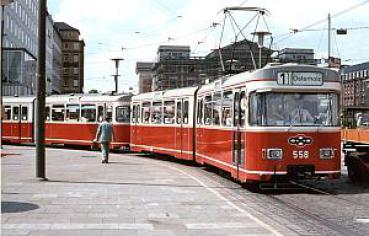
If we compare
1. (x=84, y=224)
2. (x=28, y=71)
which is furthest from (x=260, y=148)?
(x=28, y=71)

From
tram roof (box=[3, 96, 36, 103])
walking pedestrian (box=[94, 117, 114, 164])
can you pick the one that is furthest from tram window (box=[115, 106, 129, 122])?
walking pedestrian (box=[94, 117, 114, 164])

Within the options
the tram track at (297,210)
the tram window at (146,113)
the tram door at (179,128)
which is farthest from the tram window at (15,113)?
the tram track at (297,210)

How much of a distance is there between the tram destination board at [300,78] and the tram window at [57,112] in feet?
68.6

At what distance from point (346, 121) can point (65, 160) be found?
Result: 24817 mm

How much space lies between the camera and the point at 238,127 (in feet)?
51.9

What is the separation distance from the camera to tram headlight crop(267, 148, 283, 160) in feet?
48.3

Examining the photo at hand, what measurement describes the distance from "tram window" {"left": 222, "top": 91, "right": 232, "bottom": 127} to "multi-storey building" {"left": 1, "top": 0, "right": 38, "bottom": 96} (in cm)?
3835

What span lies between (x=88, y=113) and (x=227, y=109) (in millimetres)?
16592

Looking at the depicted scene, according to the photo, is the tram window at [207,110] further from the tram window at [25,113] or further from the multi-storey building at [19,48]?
the multi-storey building at [19,48]

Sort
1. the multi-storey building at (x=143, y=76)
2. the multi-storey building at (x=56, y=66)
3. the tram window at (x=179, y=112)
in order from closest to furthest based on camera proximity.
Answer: the tram window at (x=179, y=112)
the multi-storey building at (x=143, y=76)
the multi-storey building at (x=56, y=66)

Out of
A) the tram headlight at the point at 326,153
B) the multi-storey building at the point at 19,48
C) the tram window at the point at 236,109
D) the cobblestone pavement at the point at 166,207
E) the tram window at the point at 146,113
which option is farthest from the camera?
the multi-storey building at the point at 19,48

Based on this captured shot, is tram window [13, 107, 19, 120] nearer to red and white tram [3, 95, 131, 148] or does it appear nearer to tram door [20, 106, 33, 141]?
red and white tram [3, 95, 131, 148]

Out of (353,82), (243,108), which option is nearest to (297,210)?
(243,108)

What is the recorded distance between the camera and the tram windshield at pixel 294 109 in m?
14.8
